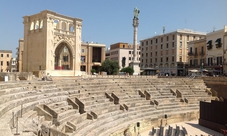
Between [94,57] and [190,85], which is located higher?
[94,57]

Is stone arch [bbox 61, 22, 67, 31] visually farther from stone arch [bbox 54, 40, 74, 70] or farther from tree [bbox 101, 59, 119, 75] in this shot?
tree [bbox 101, 59, 119, 75]

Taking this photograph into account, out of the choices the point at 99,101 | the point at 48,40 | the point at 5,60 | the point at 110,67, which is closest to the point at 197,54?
the point at 110,67

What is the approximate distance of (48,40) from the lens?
26.0 meters

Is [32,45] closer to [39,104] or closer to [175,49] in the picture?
[39,104]

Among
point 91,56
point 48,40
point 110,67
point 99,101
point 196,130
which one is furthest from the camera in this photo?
point 91,56

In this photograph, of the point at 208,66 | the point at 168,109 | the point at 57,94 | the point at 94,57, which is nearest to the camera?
the point at 57,94

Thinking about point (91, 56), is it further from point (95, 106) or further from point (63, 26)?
point (95, 106)

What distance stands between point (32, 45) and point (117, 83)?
12.0 m

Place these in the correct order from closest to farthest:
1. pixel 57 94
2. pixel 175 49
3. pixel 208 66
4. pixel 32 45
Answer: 1. pixel 57 94
2. pixel 32 45
3. pixel 208 66
4. pixel 175 49

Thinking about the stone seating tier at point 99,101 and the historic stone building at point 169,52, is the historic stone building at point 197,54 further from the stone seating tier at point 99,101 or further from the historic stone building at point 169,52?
the stone seating tier at point 99,101

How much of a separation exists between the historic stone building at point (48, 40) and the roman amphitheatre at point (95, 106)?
8074 mm

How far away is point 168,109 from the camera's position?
69.3ft

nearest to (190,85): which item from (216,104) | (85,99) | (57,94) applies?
(216,104)

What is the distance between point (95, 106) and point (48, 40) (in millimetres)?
12914
